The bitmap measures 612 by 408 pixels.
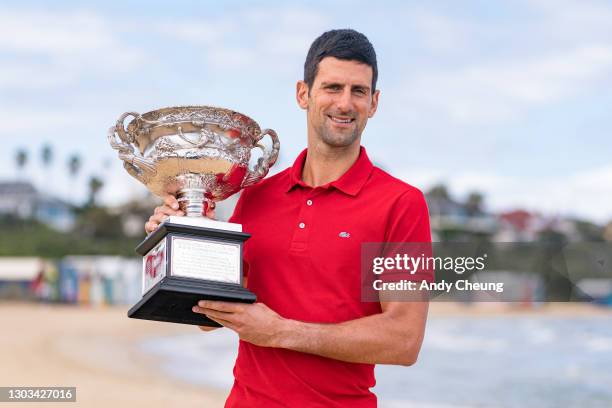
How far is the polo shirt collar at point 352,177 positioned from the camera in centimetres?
257

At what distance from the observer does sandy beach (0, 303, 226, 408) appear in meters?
11.1

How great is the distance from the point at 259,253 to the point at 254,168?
1.01 ft

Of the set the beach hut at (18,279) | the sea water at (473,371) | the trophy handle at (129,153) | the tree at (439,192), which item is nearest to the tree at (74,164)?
the tree at (439,192)

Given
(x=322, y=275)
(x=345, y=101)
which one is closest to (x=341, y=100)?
(x=345, y=101)

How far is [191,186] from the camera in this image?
2.72m

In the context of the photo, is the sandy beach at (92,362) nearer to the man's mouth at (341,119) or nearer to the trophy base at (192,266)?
the trophy base at (192,266)

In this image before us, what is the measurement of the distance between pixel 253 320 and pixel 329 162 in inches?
22.4

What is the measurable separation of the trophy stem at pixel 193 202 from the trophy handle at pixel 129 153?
4.4 inches

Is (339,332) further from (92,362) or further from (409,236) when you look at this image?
(92,362)

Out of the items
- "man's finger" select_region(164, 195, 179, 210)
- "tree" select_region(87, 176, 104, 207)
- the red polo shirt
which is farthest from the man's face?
"tree" select_region(87, 176, 104, 207)

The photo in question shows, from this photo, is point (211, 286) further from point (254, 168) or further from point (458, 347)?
point (458, 347)

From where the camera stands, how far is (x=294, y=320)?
94.6 inches

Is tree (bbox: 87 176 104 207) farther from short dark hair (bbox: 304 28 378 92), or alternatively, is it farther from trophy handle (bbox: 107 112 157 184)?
short dark hair (bbox: 304 28 378 92)

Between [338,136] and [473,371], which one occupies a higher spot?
[338,136]
